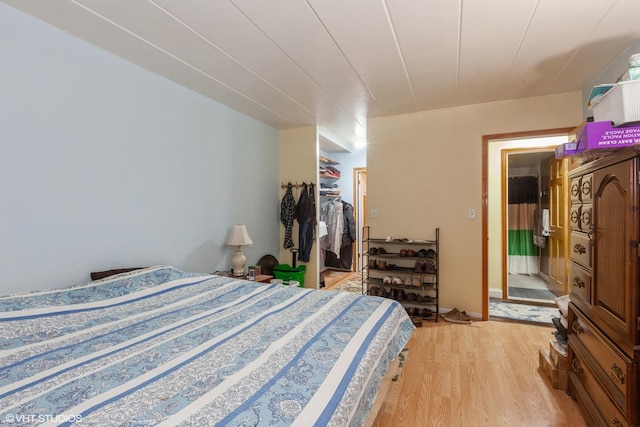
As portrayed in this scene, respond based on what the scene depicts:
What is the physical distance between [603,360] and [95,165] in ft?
10.3

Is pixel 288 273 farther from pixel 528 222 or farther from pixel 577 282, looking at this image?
pixel 528 222

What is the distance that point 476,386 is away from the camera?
2.03 metres

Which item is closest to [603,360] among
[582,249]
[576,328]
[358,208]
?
[576,328]

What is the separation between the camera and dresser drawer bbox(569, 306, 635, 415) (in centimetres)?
126

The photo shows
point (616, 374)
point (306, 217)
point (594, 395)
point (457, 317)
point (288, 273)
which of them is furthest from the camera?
point (306, 217)

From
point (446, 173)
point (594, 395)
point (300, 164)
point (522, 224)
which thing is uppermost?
point (300, 164)

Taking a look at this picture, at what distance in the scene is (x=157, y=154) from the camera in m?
2.45

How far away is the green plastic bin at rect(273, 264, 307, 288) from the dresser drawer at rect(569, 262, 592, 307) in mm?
2584

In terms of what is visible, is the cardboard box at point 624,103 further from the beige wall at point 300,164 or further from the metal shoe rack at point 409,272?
the beige wall at point 300,164

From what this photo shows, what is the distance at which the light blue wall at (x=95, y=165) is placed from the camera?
1.68 metres

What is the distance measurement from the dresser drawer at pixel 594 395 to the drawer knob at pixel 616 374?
0.40ft

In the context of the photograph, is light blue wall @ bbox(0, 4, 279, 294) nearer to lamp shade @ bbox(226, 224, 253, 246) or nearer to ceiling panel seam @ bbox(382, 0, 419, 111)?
lamp shade @ bbox(226, 224, 253, 246)

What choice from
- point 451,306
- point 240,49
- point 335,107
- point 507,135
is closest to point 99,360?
point 240,49

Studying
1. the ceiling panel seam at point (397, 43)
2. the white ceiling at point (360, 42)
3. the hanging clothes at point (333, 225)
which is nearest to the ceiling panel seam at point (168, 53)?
the white ceiling at point (360, 42)
